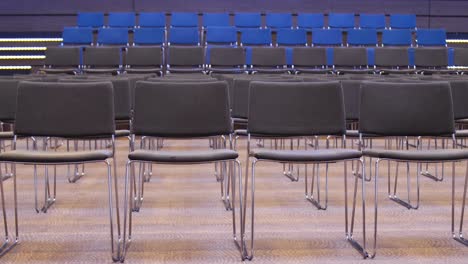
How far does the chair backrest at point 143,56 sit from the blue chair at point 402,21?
15.7 ft

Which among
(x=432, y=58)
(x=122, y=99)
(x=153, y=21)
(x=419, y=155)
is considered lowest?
(x=419, y=155)

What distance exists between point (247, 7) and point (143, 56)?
13.8ft

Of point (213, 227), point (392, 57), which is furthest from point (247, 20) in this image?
point (213, 227)

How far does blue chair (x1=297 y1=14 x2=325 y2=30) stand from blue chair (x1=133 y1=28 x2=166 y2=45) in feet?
8.66

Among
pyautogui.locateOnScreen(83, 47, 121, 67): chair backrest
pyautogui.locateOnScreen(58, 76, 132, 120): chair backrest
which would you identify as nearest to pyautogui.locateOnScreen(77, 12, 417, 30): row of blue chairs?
pyautogui.locateOnScreen(83, 47, 121, 67): chair backrest

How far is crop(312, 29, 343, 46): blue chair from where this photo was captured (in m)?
9.88

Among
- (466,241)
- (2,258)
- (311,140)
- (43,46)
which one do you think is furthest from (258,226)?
(43,46)

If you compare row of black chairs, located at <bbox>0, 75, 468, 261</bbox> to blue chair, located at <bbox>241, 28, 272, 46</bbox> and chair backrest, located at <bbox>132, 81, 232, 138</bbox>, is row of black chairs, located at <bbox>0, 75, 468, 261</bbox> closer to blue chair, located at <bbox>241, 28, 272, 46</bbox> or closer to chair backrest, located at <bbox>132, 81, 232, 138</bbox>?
chair backrest, located at <bbox>132, 81, 232, 138</bbox>

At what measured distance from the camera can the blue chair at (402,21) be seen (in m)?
10.9

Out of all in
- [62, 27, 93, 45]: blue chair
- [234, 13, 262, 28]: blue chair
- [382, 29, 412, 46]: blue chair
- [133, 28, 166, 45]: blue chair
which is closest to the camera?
[133, 28, 166, 45]: blue chair

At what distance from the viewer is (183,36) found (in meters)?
9.58

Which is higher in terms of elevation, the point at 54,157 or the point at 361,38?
the point at 361,38

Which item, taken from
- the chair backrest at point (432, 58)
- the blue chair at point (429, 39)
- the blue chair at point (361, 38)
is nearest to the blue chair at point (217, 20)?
the blue chair at point (361, 38)

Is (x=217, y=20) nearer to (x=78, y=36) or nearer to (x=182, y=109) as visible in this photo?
(x=78, y=36)
